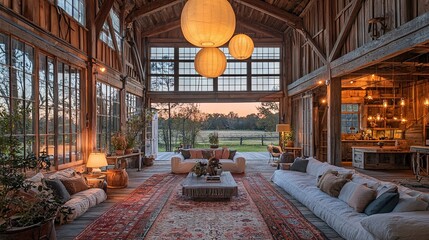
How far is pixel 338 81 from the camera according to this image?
388 inches

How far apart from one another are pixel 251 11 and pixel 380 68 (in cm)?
622

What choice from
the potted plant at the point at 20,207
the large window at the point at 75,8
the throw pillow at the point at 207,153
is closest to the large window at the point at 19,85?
the potted plant at the point at 20,207

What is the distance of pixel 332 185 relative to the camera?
18.8ft

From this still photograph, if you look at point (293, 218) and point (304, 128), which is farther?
point (304, 128)

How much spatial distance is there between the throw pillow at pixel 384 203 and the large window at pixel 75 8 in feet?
23.2

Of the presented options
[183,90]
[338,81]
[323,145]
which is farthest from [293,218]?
[183,90]

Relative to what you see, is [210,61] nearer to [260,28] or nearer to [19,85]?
[19,85]

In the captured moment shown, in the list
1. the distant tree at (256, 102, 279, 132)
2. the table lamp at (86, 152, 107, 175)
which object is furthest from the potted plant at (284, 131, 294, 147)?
the table lamp at (86, 152, 107, 175)

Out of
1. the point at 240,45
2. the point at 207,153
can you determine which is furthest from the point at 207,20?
the point at 207,153

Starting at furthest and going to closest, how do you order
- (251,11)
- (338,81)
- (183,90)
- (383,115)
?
(183,90) < (251,11) < (383,115) < (338,81)

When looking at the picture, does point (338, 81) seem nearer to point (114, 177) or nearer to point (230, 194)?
point (230, 194)

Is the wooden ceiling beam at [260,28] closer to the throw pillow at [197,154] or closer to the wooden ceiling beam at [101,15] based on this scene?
the throw pillow at [197,154]

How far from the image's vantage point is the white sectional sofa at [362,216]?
137 inches

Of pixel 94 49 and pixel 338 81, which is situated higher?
pixel 94 49
